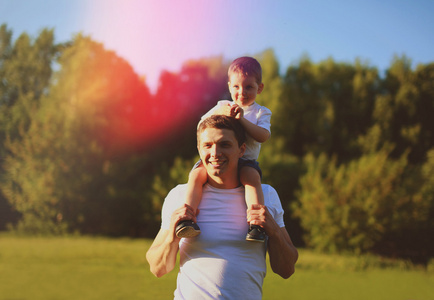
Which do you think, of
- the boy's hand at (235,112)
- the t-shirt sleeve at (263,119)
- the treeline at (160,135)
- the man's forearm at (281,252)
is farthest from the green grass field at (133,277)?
the boy's hand at (235,112)

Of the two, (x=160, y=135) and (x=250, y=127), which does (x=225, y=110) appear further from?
(x=160, y=135)

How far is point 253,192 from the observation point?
2.35m

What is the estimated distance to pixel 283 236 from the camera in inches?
91.2

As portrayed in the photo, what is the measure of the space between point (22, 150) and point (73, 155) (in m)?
2.33

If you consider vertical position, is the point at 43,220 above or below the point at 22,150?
below

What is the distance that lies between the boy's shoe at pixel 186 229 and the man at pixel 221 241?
3 cm

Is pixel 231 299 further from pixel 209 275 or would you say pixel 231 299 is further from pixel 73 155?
pixel 73 155

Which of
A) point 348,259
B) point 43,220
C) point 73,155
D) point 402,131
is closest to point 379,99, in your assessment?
point 402,131

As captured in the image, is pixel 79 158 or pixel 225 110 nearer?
pixel 225 110

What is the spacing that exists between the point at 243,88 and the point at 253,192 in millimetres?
752

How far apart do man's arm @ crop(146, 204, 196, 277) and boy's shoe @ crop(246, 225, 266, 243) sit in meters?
0.27

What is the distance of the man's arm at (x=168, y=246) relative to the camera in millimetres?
2164

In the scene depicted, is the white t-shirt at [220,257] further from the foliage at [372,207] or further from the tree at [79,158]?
the tree at [79,158]

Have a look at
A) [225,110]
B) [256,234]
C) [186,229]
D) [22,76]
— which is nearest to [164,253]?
[186,229]
